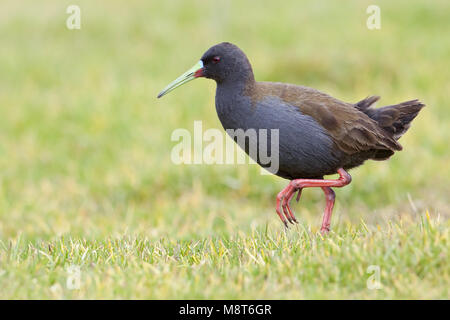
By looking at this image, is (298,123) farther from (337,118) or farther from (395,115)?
(395,115)

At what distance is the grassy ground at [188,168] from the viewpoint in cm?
414

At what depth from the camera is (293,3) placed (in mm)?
15812

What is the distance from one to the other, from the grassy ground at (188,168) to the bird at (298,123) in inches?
17.0

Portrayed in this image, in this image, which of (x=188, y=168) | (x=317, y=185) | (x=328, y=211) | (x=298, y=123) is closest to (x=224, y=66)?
(x=298, y=123)

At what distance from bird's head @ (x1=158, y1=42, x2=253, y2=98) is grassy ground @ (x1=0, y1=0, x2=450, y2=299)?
1211 millimetres

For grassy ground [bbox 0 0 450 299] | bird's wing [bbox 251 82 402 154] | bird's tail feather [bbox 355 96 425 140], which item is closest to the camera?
grassy ground [bbox 0 0 450 299]

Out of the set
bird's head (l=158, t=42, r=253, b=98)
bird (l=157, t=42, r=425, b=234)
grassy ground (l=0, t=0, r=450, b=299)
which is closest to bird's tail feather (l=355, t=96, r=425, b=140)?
bird (l=157, t=42, r=425, b=234)

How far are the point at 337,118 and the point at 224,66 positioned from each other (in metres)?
0.96

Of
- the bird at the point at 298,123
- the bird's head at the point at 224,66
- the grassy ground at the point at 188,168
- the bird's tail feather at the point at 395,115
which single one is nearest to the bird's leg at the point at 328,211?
the bird at the point at 298,123

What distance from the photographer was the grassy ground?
4.14 meters

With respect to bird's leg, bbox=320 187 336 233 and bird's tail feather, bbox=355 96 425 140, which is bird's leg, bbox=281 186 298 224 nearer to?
bird's leg, bbox=320 187 336 233

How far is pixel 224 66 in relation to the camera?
17.8 ft

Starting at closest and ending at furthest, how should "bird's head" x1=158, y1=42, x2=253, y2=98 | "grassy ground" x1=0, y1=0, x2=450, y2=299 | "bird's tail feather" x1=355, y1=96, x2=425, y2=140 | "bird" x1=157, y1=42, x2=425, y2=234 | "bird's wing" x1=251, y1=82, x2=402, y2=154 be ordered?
1. "grassy ground" x1=0, y1=0, x2=450, y2=299
2. "bird" x1=157, y1=42, x2=425, y2=234
3. "bird's wing" x1=251, y1=82, x2=402, y2=154
4. "bird's head" x1=158, y1=42, x2=253, y2=98
5. "bird's tail feather" x1=355, y1=96, x2=425, y2=140
